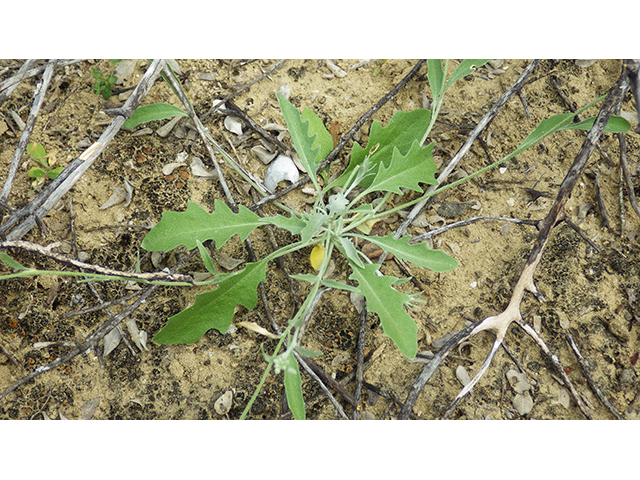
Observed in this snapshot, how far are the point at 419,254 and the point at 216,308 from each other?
0.68 m

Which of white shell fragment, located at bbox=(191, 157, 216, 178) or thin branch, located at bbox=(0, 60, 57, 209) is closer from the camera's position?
thin branch, located at bbox=(0, 60, 57, 209)

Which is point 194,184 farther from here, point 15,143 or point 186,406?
point 186,406

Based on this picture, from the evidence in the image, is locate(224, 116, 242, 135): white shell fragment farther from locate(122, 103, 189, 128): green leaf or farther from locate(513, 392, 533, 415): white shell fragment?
locate(513, 392, 533, 415): white shell fragment

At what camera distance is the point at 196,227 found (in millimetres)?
1444

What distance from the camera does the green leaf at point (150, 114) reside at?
1.55 metres

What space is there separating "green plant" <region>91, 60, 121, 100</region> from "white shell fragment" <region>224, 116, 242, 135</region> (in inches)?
18.2

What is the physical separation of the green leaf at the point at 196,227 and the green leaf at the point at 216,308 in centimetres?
13

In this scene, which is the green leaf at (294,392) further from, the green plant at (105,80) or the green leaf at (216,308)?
the green plant at (105,80)

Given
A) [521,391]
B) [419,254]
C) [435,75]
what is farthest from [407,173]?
[521,391]

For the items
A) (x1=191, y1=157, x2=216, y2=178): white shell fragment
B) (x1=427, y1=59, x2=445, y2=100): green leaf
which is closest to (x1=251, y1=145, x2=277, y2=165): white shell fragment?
(x1=191, y1=157, x2=216, y2=178): white shell fragment

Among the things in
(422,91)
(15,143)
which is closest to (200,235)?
(15,143)

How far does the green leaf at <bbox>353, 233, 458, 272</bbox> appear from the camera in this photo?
1.40 m

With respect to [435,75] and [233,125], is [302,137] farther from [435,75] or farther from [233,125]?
[435,75]

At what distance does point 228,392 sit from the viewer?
1.48m
